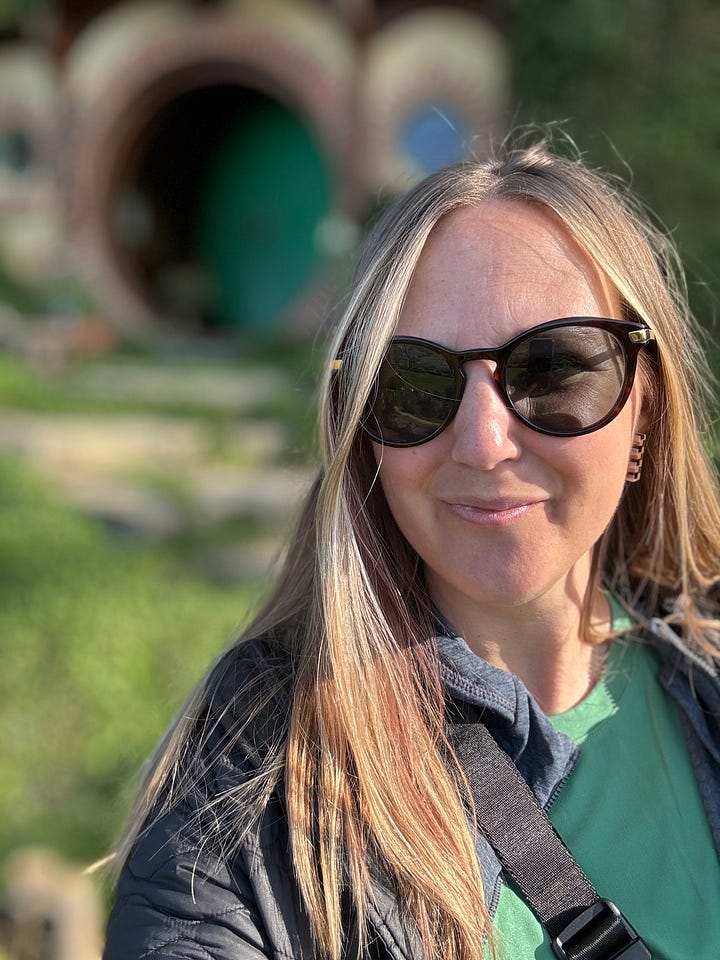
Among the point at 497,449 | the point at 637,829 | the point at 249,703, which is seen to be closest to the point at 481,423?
the point at 497,449

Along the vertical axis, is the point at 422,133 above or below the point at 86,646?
above

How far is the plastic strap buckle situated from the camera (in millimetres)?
1189

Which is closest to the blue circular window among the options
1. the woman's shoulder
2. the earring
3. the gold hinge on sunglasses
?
the earring

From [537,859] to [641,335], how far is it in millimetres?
685

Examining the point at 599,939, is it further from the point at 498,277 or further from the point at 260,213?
the point at 260,213

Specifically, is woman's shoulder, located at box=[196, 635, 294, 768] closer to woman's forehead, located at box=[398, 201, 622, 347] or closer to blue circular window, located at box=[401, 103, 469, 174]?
woman's forehead, located at box=[398, 201, 622, 347]

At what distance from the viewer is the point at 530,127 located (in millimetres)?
1884

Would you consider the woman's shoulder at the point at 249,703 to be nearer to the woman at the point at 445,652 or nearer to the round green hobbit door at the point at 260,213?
the woman at the point at 445,652

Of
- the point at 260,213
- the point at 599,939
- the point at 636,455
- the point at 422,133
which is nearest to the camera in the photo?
the point at 599,939

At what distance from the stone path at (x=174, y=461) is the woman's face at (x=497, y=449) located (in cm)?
396

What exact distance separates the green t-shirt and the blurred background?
0.59 m

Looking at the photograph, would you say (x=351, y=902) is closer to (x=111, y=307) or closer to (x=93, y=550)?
(x=93, y=550)

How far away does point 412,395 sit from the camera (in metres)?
1.28

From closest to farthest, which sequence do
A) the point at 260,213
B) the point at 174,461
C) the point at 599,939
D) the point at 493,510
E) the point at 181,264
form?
the point at 599,939 < the point at 493,510 < the point at 174,461 < the point at 260,213 < the point at 181,264
